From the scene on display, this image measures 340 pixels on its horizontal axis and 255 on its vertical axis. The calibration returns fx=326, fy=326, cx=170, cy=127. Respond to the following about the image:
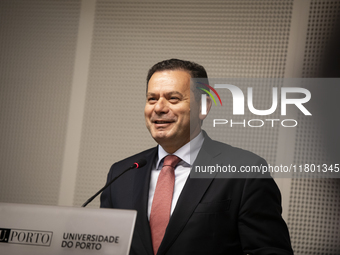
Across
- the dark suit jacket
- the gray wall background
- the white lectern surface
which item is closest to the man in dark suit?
the dark suit jacket

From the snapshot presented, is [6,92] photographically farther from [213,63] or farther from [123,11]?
[213,63]

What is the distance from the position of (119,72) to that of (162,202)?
170 centimetres

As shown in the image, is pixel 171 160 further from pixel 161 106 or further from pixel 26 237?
pixel 26 237

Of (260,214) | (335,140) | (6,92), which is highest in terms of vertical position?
(6,92)

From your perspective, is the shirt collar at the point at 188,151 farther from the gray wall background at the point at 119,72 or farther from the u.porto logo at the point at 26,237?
the gray wall background at the point at 119,72

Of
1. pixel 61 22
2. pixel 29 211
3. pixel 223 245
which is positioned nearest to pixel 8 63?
pixel 61 22

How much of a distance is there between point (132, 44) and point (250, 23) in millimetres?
1050

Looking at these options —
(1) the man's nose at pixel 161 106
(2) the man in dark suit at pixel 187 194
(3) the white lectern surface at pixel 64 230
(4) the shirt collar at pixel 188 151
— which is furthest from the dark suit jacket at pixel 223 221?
(3) the white lectern surface at pixel 64 230

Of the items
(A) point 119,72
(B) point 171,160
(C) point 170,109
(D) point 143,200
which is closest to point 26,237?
(D) point 143,200

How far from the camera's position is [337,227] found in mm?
2412

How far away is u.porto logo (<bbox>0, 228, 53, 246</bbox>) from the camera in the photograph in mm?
1014

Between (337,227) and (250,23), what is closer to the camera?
(337,227)

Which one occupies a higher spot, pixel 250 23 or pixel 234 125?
pixel 250 23

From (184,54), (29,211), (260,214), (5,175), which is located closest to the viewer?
(29,211)
